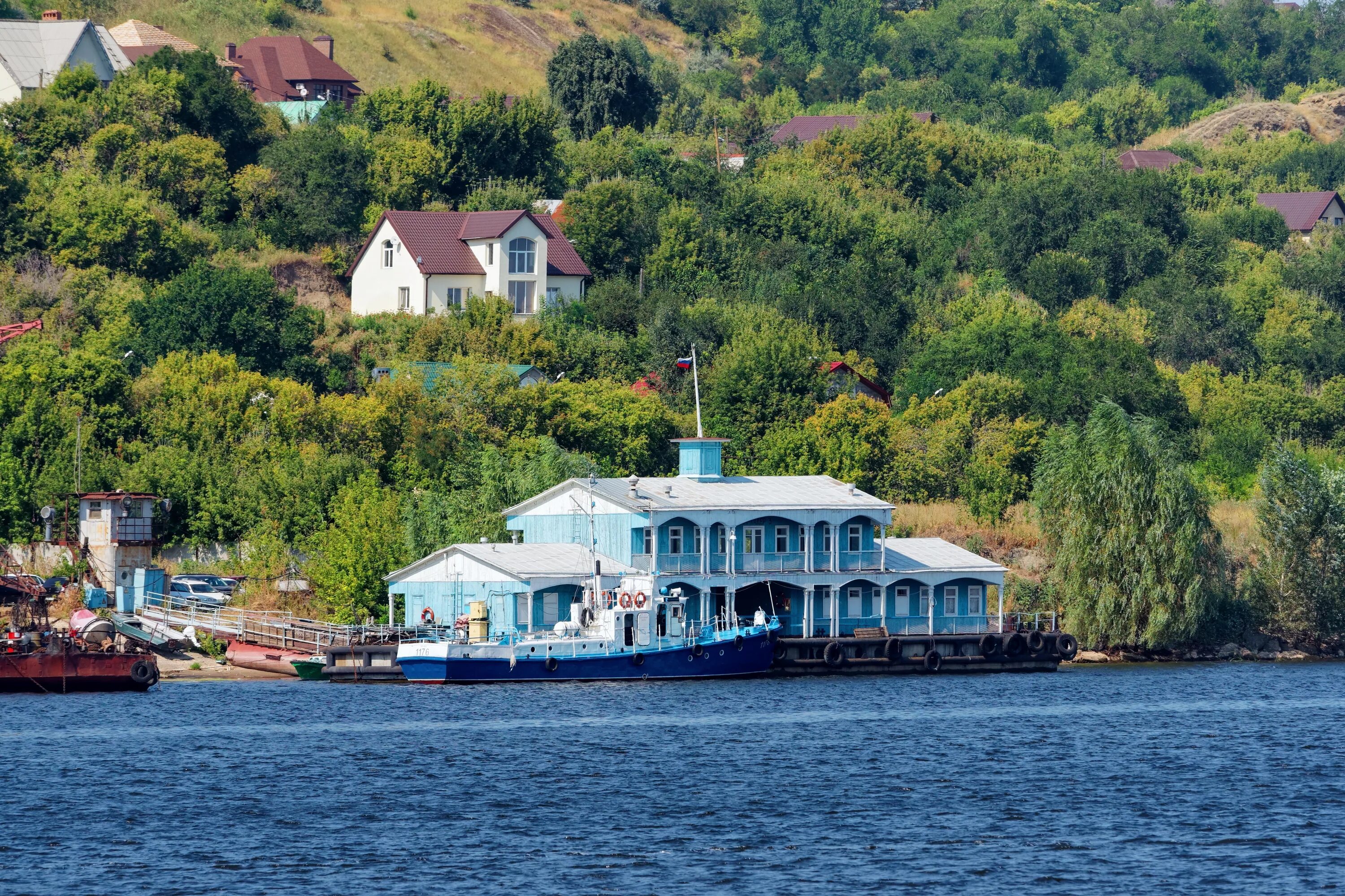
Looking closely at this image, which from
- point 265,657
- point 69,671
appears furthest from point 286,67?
point 69,671

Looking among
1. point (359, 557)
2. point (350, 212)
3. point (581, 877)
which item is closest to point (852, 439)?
point (359, 557)

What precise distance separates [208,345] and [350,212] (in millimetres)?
22827

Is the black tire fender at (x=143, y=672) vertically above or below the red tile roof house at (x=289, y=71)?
below

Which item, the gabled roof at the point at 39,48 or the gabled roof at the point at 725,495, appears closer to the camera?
the gabled roof at the point at 725,495

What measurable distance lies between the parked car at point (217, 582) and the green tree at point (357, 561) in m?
3.05

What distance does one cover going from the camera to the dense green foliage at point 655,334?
82.5m

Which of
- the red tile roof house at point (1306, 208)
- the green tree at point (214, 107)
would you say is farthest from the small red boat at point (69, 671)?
the red tile roof house at point (1306, 208)

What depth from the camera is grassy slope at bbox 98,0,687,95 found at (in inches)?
6122

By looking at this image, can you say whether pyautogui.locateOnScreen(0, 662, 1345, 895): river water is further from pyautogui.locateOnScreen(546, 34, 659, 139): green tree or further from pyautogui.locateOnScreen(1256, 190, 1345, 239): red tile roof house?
pyautogui.locateOnScreen(1256, 190, 1345, 239): red tile roof house

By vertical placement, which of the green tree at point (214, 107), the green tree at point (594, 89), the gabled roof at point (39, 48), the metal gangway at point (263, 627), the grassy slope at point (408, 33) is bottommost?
the metal gangway at point (263, 627)

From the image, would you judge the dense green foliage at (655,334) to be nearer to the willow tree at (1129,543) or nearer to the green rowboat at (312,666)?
the willow tree at (1129,543)

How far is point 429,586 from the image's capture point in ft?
242

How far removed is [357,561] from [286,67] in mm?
79295

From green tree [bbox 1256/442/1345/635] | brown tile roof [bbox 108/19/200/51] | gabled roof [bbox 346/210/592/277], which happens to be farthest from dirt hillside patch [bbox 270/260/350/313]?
green tree [bbox 1256/442/1345/635]
